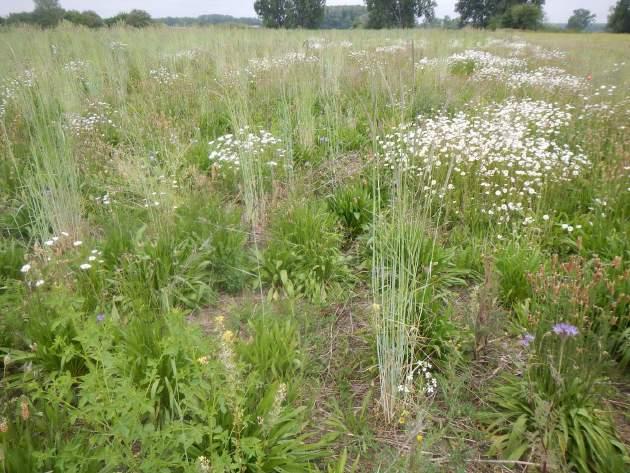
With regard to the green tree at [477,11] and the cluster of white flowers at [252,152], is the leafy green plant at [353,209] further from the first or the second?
the green tree at [477,11]

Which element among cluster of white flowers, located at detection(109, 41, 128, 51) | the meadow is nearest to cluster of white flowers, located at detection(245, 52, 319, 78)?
the meadow

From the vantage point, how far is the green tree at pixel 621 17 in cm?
4038

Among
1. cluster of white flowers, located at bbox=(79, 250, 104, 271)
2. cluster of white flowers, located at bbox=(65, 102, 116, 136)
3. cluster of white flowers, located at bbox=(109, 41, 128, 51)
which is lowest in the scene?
cluster of white flowers, located at bbox=(79, 250, 104, 271)

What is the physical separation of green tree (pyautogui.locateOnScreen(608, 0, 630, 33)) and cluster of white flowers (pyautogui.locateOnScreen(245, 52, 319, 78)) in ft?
164

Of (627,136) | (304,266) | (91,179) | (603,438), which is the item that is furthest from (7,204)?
(627,136)

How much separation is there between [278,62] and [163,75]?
12.6 ft

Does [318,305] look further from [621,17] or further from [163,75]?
[621,17]

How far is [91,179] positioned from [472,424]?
4046 mm

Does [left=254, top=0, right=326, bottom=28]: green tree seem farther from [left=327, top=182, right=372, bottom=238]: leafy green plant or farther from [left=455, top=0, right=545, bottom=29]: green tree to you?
[left=327, top=182, right=372, bottom=238]: leafy green plant

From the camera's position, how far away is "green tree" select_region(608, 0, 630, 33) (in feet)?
132

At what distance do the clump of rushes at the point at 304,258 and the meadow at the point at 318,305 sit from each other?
21mm

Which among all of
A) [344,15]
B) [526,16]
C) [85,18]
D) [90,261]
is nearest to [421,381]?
[90,261]

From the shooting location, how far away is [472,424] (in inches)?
80.1

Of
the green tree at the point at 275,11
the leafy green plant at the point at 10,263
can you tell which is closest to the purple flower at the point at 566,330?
the leafy green plant at the point at 10,263
